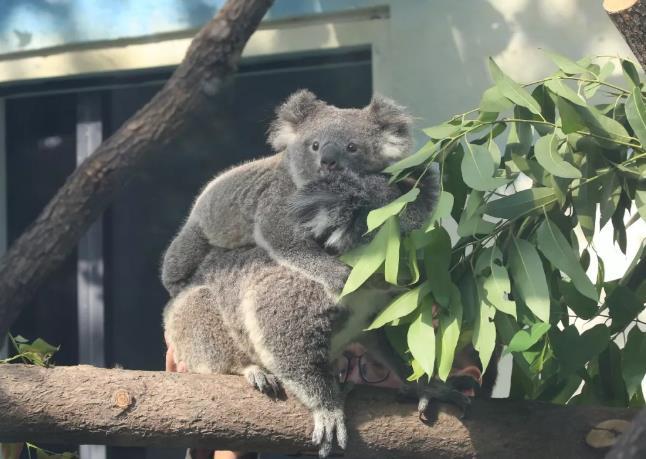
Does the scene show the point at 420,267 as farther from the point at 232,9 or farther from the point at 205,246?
the point at 232,9

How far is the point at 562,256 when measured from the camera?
102 inches

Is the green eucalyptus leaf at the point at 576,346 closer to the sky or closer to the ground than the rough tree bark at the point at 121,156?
closer to the ground

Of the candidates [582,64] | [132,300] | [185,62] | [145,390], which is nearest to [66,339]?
[132,300]

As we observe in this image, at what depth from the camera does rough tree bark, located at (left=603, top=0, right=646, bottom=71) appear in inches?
92.4

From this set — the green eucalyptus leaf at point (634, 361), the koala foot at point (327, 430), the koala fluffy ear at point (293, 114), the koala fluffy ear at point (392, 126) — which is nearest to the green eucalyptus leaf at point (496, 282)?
the green eucalyptus leaf at point (634, 361)

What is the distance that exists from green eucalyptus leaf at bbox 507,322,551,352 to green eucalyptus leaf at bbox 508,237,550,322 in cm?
2

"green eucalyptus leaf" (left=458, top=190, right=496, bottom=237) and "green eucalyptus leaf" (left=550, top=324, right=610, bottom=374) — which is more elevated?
"green eucalyptus leaf" (left=458, top=190, right=496, bottom=237)

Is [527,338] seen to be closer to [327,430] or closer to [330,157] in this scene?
[327,430]

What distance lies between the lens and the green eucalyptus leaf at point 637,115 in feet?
8.35

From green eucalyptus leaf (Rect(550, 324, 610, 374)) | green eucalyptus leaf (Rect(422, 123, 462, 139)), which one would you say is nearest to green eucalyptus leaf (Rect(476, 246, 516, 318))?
green eucalyptus leaf (Rect(550, 324, 610, 374))

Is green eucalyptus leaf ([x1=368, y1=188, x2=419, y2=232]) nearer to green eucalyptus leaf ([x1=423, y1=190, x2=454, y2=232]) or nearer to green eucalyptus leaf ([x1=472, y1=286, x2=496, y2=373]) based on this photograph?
green eucalyptus leaf ([x1=423, y1=190, x2=454, y2=232])

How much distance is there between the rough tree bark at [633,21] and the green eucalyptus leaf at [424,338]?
0.82 m

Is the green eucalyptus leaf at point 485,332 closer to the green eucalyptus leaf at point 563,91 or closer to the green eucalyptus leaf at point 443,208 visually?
the green eucalyptus leaf at point 443,208

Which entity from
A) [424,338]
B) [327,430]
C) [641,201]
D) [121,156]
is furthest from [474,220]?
[121,156]
